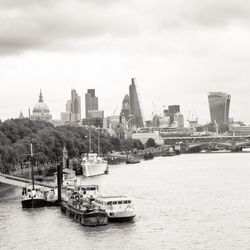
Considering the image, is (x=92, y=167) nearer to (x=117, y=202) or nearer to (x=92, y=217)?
(x=117, y=202)

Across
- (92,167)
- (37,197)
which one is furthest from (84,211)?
(92,167)

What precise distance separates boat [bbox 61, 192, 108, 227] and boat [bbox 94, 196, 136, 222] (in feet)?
2.33

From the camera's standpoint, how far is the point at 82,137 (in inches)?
7274

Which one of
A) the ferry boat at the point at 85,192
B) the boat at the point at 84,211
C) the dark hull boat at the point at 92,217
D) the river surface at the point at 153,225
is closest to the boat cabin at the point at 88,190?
the ferry boat at the point at 85,192

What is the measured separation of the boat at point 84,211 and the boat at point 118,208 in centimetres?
71

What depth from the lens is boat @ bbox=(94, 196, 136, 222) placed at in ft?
186

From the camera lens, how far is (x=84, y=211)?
185 feet

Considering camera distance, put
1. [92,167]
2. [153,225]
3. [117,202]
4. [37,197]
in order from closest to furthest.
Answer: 1. [153,225]
2. [117,202]
3. [37,197]
4. [92,167]

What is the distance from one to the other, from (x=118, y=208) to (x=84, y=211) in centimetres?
274

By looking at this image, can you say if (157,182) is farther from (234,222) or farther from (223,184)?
(234,222)

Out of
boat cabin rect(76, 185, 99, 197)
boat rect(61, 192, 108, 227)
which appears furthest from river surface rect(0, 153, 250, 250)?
boat cabin rect(76, 185, 99, 197)

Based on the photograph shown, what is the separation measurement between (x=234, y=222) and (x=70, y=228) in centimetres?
1223

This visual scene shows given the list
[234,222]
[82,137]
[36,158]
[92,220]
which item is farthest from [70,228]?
[82,137]

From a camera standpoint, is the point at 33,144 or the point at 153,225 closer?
the point at 153,225
